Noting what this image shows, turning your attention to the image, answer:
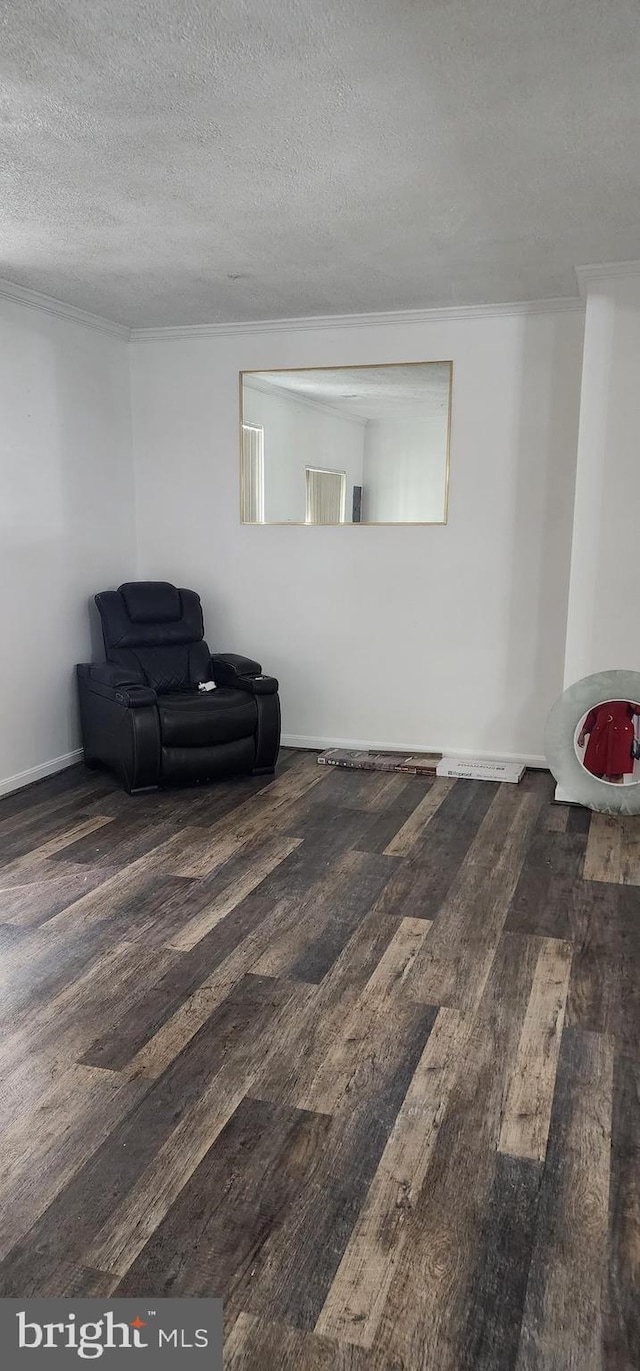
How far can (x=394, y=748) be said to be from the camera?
5305 mm

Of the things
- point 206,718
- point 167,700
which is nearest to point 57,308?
point 167,700

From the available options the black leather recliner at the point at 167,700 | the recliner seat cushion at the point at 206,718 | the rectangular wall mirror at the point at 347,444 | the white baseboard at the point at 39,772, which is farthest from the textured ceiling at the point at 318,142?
the white baseboard at the point at 39,772

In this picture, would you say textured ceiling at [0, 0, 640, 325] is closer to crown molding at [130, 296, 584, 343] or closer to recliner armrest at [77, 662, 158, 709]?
crown molding at [130, 296, 584, 343]

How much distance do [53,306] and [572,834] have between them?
3.62 meters

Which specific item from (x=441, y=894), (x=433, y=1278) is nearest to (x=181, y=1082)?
(x=433, y=1278)

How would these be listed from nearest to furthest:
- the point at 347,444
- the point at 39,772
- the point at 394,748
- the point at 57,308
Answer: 1. the point at 57,308
2. the point at 39,772
3. the point at 347,444
4. the point at 394,748

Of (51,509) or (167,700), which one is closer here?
(167,700)

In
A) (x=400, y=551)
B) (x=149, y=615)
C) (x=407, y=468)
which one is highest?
(x=407, y=468)

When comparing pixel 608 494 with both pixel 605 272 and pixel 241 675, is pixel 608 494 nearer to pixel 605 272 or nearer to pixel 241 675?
pixel 605 272

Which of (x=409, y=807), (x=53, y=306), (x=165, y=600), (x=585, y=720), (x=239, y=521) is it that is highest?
(x=53, y=306)

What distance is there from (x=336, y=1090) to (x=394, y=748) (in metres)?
3.20

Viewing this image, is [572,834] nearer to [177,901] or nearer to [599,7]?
[177,901]

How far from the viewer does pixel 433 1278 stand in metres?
1.64

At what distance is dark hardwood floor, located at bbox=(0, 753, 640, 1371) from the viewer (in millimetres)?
1604
